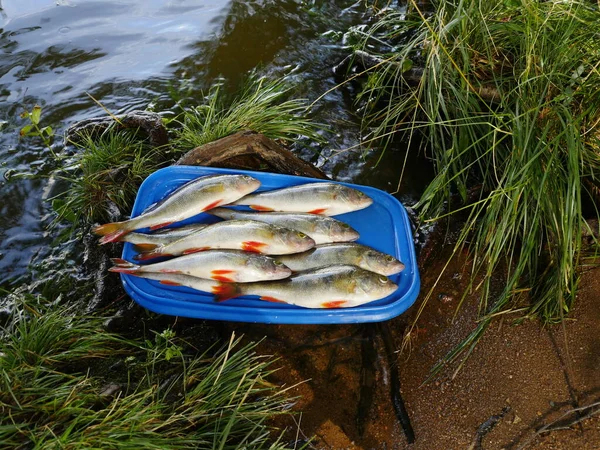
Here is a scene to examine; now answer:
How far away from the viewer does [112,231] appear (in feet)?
11.2

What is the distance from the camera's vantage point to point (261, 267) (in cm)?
332

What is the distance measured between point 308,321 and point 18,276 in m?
2.64

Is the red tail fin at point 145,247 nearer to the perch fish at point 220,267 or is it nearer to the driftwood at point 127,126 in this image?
the perch fish at point 220,267

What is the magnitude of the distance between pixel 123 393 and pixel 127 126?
9.29ft

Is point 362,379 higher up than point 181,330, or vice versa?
point 181,330

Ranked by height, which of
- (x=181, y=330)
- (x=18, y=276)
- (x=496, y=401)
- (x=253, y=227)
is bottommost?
(x=496, y=401)

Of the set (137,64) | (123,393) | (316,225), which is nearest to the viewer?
(123,393)

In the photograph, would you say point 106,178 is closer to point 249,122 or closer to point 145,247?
point 145,247

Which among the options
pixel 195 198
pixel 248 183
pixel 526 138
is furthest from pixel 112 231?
pixel 526 138

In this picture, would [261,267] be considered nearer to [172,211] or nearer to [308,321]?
[308,321]

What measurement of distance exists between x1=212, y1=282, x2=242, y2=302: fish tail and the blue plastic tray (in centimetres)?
8

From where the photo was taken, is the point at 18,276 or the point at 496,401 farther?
the point at 18,276

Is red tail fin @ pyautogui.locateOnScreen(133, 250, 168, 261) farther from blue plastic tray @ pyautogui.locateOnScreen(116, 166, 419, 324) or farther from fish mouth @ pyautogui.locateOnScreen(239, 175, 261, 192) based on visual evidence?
fish mouth @ pyautogui.locateOnScreen(239, 175, 261, 192)

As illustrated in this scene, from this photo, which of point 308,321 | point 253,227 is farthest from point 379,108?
point 308,321
